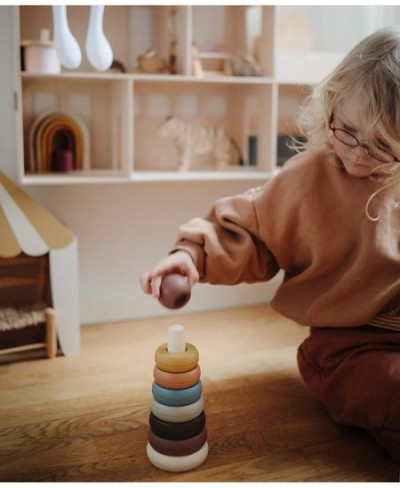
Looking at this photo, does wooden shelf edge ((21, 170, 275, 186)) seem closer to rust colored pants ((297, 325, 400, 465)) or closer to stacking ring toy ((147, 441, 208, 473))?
rust colored pants ((297, 325, 400, 465))

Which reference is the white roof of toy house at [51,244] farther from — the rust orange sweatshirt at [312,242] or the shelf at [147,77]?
the rust orange sweatshirt at [312,242]

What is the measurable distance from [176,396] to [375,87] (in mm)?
616

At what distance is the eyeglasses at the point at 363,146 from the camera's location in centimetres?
103

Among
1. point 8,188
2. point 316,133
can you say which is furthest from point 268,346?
point 8,188

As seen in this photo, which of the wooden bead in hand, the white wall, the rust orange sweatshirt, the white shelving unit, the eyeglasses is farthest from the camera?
the white wall

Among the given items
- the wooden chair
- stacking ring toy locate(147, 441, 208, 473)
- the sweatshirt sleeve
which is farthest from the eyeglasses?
the wooden chair

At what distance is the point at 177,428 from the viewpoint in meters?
0.99

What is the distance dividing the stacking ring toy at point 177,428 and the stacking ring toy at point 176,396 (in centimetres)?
A: 3

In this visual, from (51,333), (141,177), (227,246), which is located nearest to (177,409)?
(227,246)

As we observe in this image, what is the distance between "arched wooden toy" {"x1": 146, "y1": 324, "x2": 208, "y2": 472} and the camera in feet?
3.26

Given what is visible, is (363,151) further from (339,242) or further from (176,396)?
(176,396)

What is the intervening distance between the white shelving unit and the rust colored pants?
2.26 ft

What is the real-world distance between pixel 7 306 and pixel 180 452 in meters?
0.75

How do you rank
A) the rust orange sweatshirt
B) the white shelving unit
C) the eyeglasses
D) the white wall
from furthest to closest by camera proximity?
the white wall → the white shelving unit → the rust orange sweatshirt → the eyeglasses
